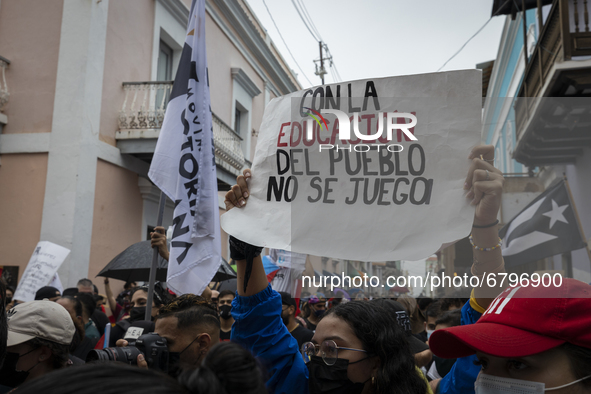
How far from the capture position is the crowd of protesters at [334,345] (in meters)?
0.82

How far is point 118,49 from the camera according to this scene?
987 centimetres

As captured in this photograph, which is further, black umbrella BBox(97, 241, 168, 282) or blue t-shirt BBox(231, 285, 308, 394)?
black umbrella BBox(97, 241, 168, 282)

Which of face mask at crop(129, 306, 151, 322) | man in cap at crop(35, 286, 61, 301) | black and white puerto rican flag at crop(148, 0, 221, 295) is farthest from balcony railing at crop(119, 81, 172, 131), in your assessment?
black and white puerto rican flag at crop(148, 0, 221, 295)

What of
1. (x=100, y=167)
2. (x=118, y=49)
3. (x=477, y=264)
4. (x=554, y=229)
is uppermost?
(x=118, y=49)

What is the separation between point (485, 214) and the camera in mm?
1713

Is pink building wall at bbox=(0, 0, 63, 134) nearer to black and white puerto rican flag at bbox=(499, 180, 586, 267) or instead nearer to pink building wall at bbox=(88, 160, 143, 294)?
pink building wall at bbox=(88, 160, 143, 294)

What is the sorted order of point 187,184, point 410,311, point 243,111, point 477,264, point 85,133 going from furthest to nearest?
1. point 243,111
2. point 85,133
3. point 410,311
4. point 187,184
5. point 477,264

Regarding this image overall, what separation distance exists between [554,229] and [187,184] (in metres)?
2.43

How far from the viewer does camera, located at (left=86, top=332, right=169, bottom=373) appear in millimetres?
2305

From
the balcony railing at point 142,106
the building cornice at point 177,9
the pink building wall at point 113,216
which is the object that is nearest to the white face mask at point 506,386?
the pink building wall at point 113,216

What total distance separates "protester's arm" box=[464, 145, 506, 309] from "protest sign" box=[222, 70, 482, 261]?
4 centimetres

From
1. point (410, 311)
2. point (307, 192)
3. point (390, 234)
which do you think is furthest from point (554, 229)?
point (410, 311)

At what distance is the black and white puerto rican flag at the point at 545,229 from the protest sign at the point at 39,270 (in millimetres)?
6078

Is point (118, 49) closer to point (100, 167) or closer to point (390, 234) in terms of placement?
point (100, 167)
